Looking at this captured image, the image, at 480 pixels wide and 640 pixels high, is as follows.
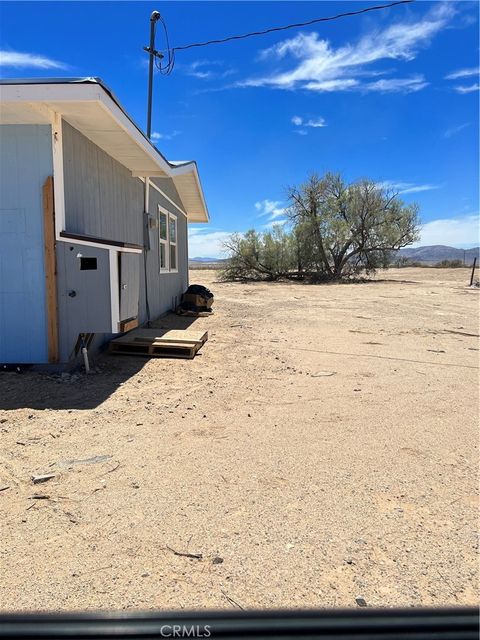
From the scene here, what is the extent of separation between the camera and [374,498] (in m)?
2.54

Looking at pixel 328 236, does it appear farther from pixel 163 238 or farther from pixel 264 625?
pixel 264 625

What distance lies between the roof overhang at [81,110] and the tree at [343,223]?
944 inches

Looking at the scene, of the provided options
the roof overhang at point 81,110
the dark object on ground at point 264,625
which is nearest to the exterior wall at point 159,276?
the roof overhang at point 81,110

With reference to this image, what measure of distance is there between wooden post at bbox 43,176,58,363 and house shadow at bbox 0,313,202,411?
1.10 ft

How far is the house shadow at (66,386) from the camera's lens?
416 cm

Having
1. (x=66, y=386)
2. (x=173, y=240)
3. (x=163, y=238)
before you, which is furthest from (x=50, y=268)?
(x=173, y=240)

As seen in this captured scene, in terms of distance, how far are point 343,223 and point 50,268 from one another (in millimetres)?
26338

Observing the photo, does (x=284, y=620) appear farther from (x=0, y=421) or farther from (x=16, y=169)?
(x=16, y=169)

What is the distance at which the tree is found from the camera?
2939 cm

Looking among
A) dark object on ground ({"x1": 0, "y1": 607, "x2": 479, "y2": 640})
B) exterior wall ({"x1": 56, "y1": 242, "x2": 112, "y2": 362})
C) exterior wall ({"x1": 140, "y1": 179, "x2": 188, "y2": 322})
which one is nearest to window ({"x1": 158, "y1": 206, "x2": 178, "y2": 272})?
exterior wall ({"x1": 140, "y1": 179, "x2": 188, "y2": 322})

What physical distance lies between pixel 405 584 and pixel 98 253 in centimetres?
442

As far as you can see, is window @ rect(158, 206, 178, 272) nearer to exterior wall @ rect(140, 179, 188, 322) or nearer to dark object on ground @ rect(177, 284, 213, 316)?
exterior wall @ rect(140, 179, 188, 322)

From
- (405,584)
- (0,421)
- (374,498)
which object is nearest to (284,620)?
(405,584)

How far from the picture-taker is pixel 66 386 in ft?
15.4
